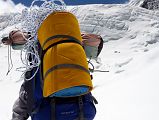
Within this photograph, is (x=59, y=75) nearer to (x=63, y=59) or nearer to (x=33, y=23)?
(x=63, y=59)

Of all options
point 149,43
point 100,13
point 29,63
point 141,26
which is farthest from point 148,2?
point 29,63

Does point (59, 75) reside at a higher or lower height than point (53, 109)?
higher

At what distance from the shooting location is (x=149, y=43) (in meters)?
25.5

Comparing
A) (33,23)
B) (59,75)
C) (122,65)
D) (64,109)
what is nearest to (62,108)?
(64,109)

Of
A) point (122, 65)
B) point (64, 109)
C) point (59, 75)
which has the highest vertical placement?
point (59, 75)

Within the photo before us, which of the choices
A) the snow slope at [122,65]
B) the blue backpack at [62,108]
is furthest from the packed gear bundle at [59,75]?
the snow slope at [122,65]

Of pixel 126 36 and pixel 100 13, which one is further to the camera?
pixel 100 13

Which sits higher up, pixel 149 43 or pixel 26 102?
pixel 26 102

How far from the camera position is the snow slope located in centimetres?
648

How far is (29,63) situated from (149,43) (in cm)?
2276

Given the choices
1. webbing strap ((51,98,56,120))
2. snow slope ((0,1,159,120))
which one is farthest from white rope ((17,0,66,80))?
snow slope ((0,1,159,120))

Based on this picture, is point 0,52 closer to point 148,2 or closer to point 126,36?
point 126,36

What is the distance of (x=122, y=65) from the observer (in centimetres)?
1812

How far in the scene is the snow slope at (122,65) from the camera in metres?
6.48
